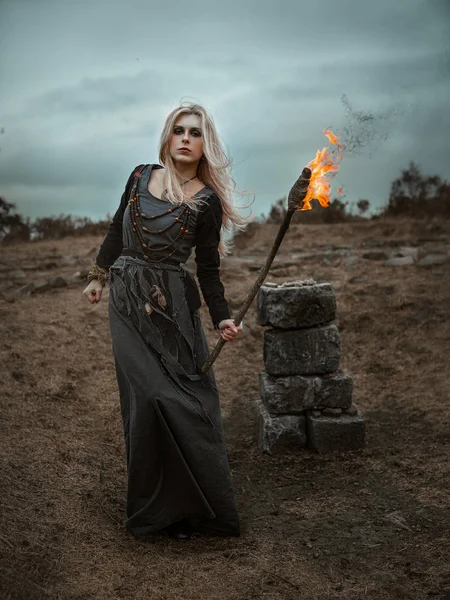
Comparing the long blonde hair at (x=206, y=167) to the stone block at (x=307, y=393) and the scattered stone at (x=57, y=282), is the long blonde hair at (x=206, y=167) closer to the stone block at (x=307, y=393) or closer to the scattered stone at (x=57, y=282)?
the stone block at (x=307, y=393)

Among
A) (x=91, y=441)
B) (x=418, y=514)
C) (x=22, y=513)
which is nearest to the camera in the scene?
(x=22, y=513)

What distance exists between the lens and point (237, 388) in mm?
6859

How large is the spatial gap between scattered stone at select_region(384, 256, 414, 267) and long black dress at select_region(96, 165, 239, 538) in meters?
6.90

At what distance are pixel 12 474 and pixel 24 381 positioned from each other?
1.87 meters

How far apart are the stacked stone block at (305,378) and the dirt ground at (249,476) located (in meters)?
0.16

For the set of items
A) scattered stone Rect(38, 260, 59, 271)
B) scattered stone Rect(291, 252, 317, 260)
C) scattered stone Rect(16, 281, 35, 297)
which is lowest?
scattered stone Rect(16, 281, 35, 297)

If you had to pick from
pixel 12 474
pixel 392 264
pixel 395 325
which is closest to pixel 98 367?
pixel 12 474

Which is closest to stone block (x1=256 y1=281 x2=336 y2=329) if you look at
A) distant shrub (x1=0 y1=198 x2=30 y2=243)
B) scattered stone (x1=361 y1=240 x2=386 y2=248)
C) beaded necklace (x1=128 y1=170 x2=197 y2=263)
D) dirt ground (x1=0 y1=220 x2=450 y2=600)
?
dirt ground (x1=0 y1=220 x2=450 y2=600)

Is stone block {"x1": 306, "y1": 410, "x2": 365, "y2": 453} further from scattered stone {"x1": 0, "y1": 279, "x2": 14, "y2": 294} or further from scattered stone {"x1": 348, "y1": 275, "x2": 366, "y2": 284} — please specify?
scattered stone {"x1": 0, "y1": 279, "x2": 14, "y2": 294}

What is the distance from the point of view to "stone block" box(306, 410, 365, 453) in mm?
5203

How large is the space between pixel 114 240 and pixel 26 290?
5.43 metres

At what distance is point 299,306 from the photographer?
17.1 feet

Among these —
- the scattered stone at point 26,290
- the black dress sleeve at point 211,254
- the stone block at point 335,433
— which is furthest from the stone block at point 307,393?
the scattered stone at point 26,290

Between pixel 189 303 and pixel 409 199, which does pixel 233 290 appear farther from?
pixel 409 199
